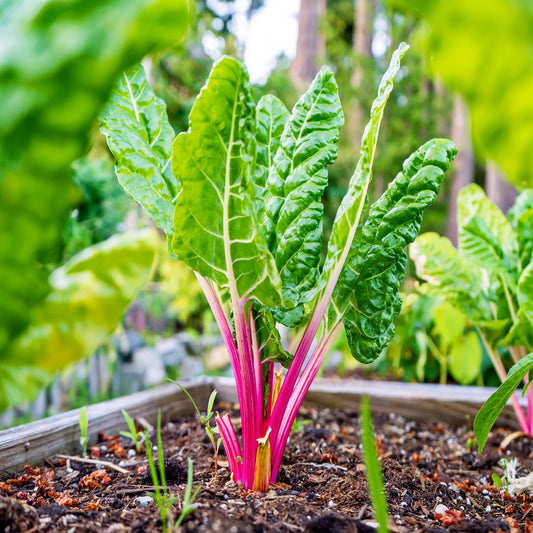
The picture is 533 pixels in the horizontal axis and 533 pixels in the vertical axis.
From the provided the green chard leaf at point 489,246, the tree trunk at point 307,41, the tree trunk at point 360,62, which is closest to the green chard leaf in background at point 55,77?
the green chard leaf at point 489,246

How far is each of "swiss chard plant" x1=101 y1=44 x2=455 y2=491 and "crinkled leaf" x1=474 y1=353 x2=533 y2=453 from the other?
0.20m

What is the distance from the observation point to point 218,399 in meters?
1.68

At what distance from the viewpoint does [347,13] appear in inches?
407

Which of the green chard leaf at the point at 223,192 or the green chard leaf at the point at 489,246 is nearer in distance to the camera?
the green chard leaf at the point at 223,192

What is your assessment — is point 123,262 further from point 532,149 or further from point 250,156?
point 532,149

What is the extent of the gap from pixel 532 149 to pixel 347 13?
11.2 metres

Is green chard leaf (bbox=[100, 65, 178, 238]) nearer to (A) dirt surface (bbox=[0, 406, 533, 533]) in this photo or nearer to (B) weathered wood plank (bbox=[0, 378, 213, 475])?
(A) dirt surface (bbox=[0, 406, 533, 533])

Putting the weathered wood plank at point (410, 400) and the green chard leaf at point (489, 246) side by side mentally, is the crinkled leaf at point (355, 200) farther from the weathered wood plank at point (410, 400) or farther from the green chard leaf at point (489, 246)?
the weathered wood plank at point (410, 400)

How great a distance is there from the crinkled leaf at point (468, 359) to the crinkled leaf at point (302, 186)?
1332mm

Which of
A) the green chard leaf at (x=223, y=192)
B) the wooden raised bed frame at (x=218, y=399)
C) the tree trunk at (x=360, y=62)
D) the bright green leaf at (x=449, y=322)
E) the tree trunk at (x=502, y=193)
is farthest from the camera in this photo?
the tree trunk at (x=360, y=62)

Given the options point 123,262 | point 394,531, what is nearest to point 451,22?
point 123,262

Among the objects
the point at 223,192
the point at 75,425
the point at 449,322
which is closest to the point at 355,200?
the point at 223,192

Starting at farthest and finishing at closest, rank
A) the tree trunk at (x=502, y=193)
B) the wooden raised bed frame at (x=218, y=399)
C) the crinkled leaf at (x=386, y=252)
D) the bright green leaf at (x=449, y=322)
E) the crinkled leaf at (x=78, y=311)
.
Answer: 1. the tree trunk at (x=502, y=193)
2. the bright green leaf at (x=449, y=322)
3. the wooden raised bed frame at (x=218, y=399)
4. the crinkled leaf at (x=386, y=252)
5. the crinkled leaf at (x=78, y=311)

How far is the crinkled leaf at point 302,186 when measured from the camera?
82cm
